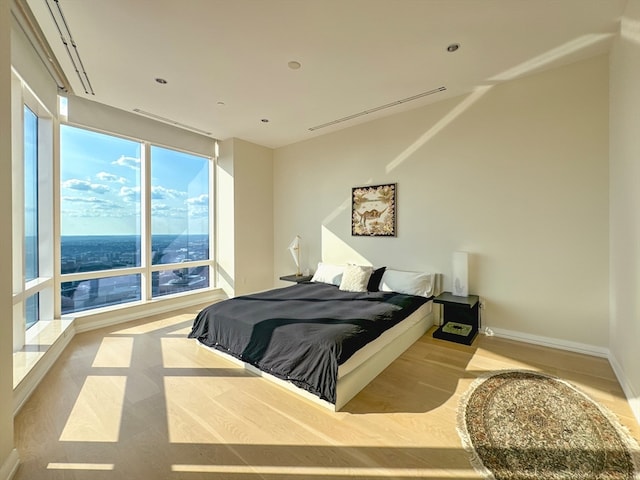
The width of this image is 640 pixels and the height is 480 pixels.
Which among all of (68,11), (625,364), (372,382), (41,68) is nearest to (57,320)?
(41,68)

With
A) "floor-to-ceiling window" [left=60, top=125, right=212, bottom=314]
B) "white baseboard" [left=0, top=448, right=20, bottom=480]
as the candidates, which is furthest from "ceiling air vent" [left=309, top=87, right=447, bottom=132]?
"white baseboard" [left=0, top=448, right=20, bottom=480]

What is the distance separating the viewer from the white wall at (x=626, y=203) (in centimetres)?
211

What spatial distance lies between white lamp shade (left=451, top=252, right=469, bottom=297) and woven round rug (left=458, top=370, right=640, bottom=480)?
1.29m

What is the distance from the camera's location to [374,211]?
4.57 metres

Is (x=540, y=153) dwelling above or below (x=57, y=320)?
above

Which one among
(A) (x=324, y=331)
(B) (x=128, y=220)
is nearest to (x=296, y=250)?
(B) (x=128, y=220)

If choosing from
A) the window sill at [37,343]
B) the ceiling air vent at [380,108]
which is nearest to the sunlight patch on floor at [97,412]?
the window sill at [37,343]

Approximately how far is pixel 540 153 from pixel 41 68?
5771mm

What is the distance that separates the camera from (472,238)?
3711 millimetres

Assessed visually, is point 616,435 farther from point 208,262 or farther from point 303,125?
point 208,262

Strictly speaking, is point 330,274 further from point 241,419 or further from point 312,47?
point 312,47

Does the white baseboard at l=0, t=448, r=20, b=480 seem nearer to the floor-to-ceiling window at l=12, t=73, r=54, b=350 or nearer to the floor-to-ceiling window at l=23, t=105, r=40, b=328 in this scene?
the floor-to-ceiling window at l=12, t=73, r=54, b=350

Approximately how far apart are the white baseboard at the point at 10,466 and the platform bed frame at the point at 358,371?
1571 millimetres

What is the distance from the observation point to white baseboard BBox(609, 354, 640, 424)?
203cm
